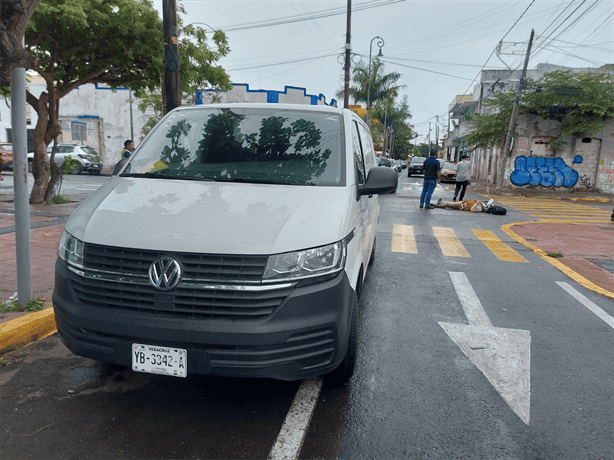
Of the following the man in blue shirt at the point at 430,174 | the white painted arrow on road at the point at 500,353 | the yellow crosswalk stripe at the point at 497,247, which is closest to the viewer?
the white painted arrow on road at the point at 500,353

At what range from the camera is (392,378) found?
11.6 ft

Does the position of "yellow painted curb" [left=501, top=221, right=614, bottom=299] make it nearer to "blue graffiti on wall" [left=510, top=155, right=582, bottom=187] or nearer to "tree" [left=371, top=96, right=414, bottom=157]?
"blue graffiti on wall" [left=510, top=155, right=582, bottom=187]

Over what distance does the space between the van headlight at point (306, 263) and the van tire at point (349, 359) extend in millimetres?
408

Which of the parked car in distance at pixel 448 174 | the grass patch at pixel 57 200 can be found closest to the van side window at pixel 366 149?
the grass patch at pixel 57 200

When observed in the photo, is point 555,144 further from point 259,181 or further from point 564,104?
point 259,181

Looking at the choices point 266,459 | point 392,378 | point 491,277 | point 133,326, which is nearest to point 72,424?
point 133,326

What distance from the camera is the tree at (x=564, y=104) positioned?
80.1ft

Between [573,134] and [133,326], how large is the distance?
95.7 ft

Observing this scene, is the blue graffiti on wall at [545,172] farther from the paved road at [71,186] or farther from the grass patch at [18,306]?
the grass patch at [18,306]

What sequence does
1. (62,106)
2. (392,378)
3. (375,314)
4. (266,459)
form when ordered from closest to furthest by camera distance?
(266,459), (392,378), (375,314), (62,106)

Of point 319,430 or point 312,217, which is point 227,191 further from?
point 319,430

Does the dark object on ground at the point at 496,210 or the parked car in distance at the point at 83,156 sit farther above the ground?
the parked car in distance at the point at 83,156

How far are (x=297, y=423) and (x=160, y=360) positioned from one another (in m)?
0.89

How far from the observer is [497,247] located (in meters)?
9.06
